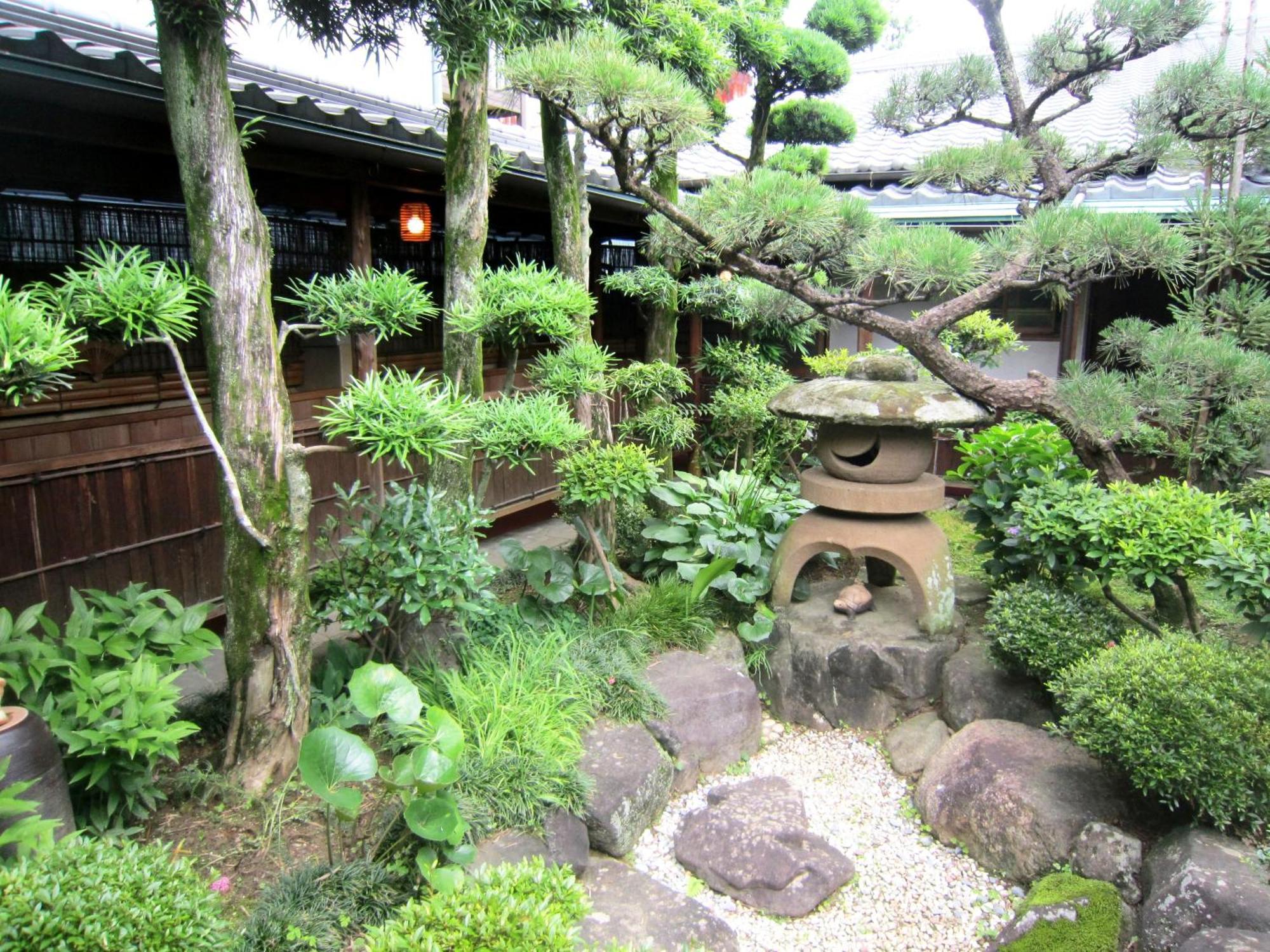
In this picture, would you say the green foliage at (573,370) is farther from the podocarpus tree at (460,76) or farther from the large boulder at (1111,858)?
the large boulder at (1111,858)

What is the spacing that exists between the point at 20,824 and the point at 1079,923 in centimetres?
372

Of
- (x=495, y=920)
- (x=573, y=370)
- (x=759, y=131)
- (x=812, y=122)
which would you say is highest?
(x=812, y=122)

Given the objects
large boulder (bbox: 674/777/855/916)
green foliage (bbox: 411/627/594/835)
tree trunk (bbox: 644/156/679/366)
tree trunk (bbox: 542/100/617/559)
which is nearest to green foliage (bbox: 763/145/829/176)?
tree trunk (bbox: 644/156/679/366)

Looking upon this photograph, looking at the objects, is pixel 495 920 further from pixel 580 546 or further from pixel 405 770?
pixel 580 546

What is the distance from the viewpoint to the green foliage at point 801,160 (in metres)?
8.83

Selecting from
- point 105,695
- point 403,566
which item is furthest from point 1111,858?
point 105,695

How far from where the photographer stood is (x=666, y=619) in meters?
5.52

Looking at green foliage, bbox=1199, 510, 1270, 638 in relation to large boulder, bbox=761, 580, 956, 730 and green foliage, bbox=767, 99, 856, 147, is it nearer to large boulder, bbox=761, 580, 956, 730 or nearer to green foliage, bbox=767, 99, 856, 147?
large boulder, bbox=761, 580, 956, 730

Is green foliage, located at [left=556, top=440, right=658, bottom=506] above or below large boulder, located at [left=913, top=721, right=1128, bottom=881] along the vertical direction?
above

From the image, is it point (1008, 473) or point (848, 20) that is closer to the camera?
point (1008, 473)

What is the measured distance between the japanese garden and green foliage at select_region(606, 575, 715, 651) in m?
0.03

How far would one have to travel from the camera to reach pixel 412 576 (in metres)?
4.02

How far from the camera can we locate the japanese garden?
10.3ft

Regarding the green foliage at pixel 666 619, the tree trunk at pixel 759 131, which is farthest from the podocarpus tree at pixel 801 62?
the green foliage at pixel 666 619
